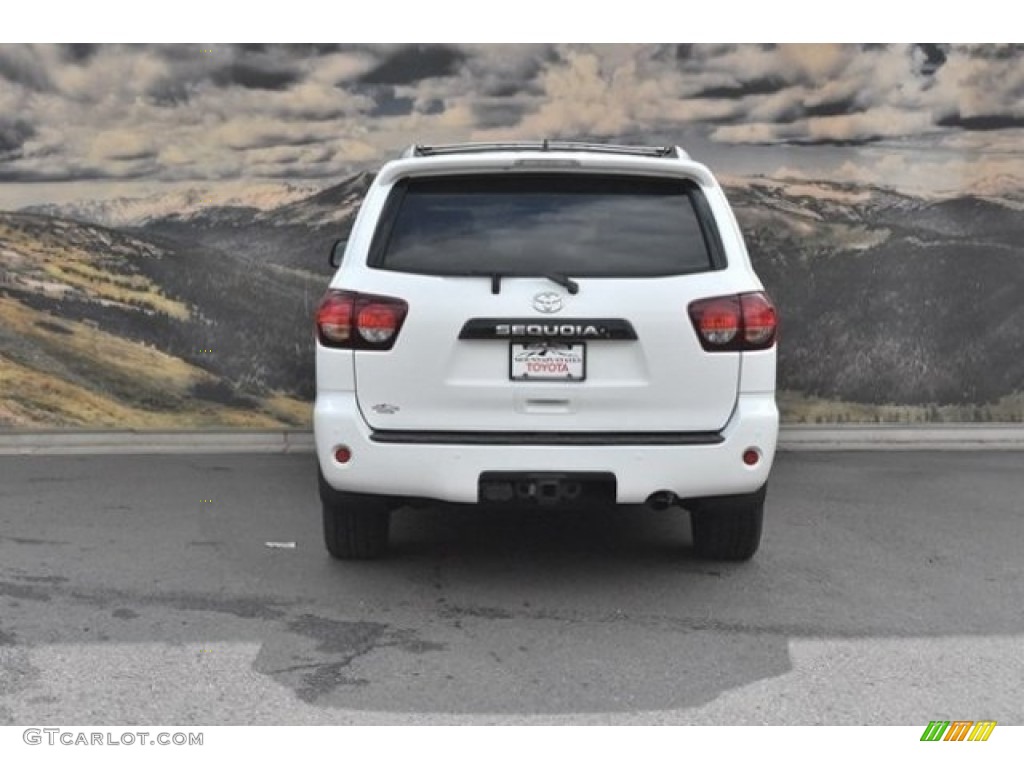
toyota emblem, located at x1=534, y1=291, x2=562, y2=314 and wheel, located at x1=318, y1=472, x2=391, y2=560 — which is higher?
toyota emblem, located at x1=534, y1=291, x2=562, y2=314

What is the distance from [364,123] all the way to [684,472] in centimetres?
502

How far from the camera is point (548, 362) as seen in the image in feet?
15.3

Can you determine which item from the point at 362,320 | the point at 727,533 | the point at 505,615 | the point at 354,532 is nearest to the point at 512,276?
the point at 362,320

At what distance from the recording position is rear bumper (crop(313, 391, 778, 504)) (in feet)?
15.3

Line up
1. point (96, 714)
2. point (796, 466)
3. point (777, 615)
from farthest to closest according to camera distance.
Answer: point (796, 466), point (777, 615), point (96, 714)

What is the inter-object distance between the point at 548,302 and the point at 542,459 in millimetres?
623

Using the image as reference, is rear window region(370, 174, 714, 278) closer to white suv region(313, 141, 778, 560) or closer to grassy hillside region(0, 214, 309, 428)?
white suv region(313, 141, 778, 560)

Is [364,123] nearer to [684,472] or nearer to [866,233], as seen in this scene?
[866,233]

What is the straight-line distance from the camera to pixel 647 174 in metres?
4.93

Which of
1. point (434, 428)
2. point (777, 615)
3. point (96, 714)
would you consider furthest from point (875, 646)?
point (96, 714)

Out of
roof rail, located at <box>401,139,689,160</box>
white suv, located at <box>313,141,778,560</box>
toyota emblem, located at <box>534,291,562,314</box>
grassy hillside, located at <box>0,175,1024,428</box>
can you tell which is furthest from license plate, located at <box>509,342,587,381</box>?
grassy hillside, located at <box>0,175,1024,428</box>

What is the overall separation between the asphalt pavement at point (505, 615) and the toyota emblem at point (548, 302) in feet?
4.15

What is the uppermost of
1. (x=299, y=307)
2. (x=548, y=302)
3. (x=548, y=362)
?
(x=548, y=302)
